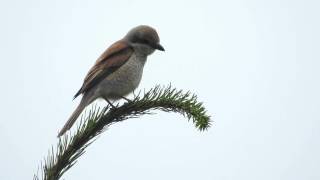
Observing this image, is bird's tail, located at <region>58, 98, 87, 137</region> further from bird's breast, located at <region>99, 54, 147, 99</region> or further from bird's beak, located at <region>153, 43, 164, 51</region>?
bird's beak, located at <region>153, 43, 164, 51</region>

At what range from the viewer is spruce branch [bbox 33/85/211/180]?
3.77 metres

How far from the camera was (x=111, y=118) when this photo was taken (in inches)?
190

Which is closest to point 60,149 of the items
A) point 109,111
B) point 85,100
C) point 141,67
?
point 109,111

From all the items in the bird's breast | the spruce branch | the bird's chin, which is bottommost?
the spruce branch

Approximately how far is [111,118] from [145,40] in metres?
2.61

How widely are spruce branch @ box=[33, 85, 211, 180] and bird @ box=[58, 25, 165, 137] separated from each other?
1321mm

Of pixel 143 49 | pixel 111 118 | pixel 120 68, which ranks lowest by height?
pixel 111 118

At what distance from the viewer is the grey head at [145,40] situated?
7.21 meters

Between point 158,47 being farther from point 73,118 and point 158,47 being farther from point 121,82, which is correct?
point 73,118

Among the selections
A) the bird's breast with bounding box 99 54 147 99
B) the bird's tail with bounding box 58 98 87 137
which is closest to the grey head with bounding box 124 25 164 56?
the bird's breast with bounding box 99 54 147 99

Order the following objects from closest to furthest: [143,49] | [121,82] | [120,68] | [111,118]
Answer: [111,118], [121,82], [120,68], [143,49]

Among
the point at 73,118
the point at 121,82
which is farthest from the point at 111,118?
the point at 121,82

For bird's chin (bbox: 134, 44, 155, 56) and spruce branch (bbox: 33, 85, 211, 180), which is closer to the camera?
spruce branch (bbox: 33, 85, 211, 180)

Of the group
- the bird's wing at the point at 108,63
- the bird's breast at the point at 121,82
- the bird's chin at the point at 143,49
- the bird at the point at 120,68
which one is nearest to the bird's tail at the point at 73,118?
the bird at the point at 120,68
